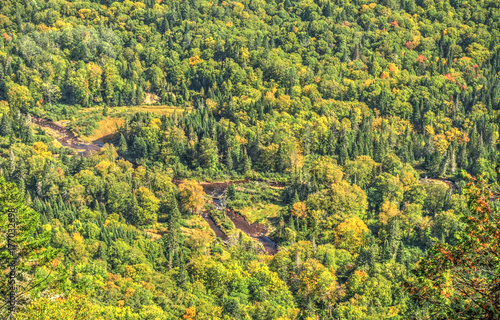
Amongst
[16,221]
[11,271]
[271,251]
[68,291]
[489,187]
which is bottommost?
[271,251]

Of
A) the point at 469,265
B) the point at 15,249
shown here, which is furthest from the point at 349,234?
the point at 469,265

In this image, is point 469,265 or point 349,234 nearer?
point 469,265

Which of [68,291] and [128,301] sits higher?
[68,291]

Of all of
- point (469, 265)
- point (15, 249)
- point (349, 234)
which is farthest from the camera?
point (349, 234)

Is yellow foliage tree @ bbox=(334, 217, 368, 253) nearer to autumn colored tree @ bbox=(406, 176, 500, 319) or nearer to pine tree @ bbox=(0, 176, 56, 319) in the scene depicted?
pine tree @ bbox=(0, 176, 56, 319)

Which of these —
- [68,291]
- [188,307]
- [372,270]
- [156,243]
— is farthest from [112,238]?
[68,291]

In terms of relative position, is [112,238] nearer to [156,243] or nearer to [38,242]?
[156,243]

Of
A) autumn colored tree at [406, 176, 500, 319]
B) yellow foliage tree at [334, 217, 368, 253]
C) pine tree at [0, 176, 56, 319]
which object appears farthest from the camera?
yellow foliage tree at [334, 217, 368, 253]

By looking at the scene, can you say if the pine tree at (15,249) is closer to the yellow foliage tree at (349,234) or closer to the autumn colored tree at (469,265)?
the autumn colored tree at (469,265)

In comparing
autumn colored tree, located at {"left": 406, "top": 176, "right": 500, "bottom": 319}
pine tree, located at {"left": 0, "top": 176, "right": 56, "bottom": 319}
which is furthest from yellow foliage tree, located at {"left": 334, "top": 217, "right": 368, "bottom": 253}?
autumn colored tree, located at {"left": 406, "top": 176, "right": 500, "bottom": 319}

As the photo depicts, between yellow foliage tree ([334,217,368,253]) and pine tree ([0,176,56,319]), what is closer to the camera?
pine tree ([0,176,56,319])

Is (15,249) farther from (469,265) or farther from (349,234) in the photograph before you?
(349,234)
